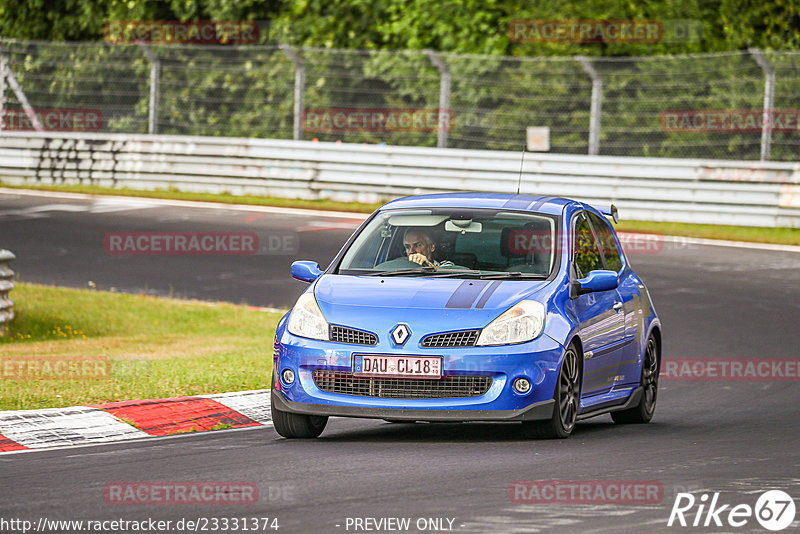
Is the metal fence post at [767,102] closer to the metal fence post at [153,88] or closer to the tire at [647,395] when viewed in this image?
the metal fence post at [153,88]

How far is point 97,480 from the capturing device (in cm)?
755

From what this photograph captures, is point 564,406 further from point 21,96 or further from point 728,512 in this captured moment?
point 21,96

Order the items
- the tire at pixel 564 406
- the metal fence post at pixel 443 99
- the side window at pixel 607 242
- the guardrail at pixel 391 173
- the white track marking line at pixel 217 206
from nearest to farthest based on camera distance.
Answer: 1. the tire at pixel 564 406
2. the side window at pixel 607 242
3. the guardrail at pixel 391 173
4. the white track marking line at pixel 217 206
5. the metal fence post at pixel 443 99

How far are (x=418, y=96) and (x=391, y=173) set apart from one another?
177 cm

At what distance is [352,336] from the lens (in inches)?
347

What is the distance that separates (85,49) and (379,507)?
24.1m

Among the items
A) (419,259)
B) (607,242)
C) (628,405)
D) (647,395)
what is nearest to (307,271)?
(419,259)

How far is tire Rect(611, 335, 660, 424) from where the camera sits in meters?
10.7

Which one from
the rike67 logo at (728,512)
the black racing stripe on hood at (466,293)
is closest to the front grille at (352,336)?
the black racing stripe on hood at (466,293)

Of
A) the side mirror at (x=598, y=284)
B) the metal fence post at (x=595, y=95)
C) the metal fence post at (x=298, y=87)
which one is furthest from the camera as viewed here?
the metal fence post at (x=298, y=87)

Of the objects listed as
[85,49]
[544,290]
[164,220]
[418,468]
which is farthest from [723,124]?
[418,468]

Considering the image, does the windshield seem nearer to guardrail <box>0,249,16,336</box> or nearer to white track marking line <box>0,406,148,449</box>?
white track marking line <box>0,406,148,449</box>

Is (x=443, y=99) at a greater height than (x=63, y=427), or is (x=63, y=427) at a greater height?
(x=443, y=99)

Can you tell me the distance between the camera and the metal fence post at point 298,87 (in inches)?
1032
